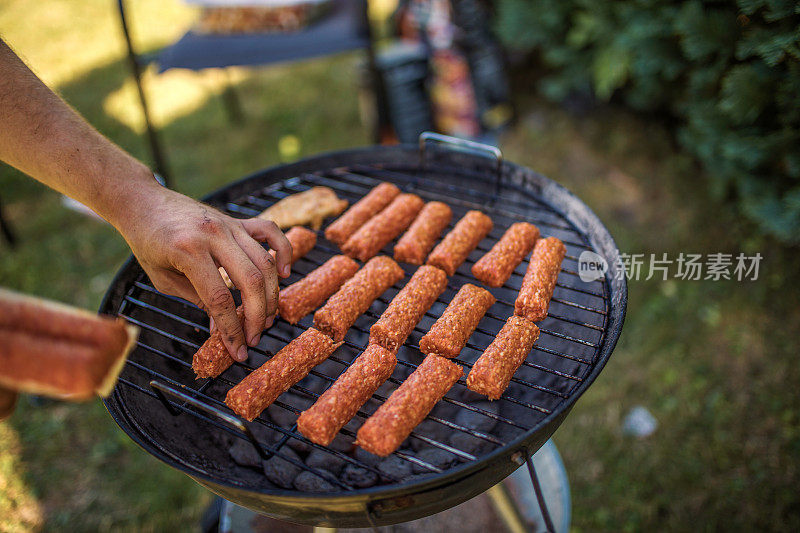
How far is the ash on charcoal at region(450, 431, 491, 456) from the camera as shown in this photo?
2.20 metres

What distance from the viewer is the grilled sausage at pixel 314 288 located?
257 cm

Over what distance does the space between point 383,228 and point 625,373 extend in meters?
2.36

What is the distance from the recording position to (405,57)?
19.3 feet

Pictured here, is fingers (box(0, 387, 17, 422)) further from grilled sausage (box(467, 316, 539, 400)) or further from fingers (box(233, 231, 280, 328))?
grilled sausage (box(467, 316, 539, 400))

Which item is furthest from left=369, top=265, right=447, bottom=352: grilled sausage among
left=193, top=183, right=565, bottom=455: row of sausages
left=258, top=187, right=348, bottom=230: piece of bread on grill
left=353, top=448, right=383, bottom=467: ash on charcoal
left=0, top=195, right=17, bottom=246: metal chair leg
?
left=0, top=195, right=17, bottom=246: metal chair leg

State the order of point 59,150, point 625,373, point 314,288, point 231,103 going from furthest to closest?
point 231,103 → point 625,373 → point 314,288 → point 59,150

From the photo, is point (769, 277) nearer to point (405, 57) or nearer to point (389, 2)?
point (405, 57)

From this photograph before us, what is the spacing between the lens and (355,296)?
2590 mm

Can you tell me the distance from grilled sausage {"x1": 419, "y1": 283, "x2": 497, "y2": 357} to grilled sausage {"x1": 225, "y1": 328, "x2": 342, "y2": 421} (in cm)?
44

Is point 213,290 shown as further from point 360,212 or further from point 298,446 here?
point 360,212

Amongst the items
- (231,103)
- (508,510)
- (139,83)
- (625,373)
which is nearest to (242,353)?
(508,510)

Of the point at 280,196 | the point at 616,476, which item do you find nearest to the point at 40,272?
the point at 280,196

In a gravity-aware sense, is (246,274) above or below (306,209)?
above

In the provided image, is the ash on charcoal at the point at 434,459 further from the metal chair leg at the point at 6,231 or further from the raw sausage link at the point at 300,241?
the metal chair leg at the point at 6,231
